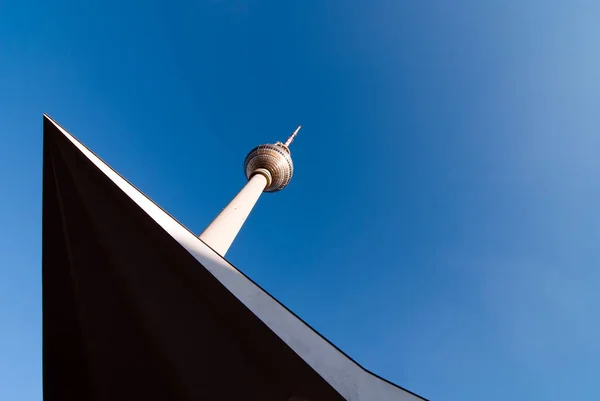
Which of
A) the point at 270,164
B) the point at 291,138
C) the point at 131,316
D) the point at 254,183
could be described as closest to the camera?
the point at 131,316

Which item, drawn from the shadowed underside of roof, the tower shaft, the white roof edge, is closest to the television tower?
the tower shaft

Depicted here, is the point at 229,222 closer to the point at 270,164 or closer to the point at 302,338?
the point at 270,164

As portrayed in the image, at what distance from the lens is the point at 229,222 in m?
19.2

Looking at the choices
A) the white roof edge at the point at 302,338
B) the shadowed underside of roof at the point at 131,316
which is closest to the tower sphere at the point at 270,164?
the shadowed underside of roof at the point at 131,316

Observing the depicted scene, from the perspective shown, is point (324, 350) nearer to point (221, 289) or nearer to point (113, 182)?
point (221, 289)

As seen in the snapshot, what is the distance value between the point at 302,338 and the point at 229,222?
16.9m

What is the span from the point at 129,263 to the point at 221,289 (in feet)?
6.55

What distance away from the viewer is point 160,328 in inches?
168

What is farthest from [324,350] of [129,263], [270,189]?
[270,189]

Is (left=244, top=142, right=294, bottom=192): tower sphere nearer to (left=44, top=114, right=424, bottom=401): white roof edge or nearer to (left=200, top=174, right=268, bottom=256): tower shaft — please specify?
(left=200, top=174, right=268, bottom=256): tower shaft

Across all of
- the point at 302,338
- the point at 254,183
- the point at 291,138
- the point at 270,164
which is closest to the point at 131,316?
the point at 302,338

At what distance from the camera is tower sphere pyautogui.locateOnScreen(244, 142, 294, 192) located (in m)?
30.0

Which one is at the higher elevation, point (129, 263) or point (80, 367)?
point (129, 263)

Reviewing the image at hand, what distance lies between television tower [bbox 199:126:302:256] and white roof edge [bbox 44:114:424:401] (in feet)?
47.1
